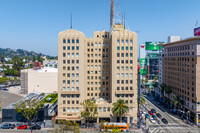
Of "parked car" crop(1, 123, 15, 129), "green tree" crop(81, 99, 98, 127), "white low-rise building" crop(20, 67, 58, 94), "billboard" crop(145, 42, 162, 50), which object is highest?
"billboard" crop(145, 42, 162, 50)

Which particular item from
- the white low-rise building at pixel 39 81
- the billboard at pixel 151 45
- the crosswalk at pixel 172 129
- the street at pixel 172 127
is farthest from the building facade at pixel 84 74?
the billboard at pixel 151 45

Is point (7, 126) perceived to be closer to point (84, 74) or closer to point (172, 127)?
point (84, 74)

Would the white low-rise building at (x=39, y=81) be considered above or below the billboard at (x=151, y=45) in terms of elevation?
below

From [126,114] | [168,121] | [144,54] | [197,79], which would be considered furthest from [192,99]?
[144,54]

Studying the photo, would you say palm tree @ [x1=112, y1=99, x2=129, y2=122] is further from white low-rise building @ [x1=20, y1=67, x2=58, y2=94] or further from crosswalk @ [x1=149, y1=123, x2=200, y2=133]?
white low-rise building @ [x1=20, y1=67, x2=58, y2=94]

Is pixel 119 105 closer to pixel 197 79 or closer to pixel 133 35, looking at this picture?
pixel 133 35

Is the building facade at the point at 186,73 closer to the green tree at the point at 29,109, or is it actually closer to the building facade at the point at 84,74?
the building facade at the point at 84,74

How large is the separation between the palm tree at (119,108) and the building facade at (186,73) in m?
31.6

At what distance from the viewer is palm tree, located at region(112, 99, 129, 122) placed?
62.4 metres

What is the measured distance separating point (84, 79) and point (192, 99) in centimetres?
5018

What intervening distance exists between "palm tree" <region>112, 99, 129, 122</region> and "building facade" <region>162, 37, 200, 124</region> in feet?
104

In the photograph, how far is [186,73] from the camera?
78.3m

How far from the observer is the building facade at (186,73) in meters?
70.2

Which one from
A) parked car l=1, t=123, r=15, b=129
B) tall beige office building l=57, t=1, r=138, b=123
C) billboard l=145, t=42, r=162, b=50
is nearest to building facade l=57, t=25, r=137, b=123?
tall beige office building l=57, t=1, r=138, b=123
